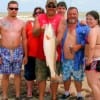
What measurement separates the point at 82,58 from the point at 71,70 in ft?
1.06

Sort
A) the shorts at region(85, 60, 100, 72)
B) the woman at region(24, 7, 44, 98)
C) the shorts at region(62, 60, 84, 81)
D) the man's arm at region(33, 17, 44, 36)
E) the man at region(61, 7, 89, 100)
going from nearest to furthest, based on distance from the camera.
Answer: the shorts at region(85, 60, 100, 72) → the man's arm at region(33, 17, 44, 36) → the man at region(61, 7, 89, 100) → the shorts at region(62, 60, 84, 81) → the woman at region(24, 7, 44, 98)

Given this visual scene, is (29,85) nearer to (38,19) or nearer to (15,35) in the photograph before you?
(15,35)

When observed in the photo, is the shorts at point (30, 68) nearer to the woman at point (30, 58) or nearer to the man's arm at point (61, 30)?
the woman at point (30, 58)

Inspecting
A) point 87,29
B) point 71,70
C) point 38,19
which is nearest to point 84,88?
point 71,70

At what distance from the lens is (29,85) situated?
7.48m

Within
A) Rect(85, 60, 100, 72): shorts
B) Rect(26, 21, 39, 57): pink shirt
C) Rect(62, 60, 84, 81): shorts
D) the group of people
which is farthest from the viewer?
Rect(26, 21, 39, 57): pink shirt

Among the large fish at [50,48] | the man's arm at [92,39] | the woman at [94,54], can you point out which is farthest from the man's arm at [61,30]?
the man's arm at [92,39]

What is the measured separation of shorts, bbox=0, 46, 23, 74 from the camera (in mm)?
7012

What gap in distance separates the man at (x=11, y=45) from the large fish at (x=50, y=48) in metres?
0.95

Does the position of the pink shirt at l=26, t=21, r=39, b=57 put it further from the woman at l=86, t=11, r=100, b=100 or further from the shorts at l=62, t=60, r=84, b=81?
the woman at l=86, t=11, r=100, b=100

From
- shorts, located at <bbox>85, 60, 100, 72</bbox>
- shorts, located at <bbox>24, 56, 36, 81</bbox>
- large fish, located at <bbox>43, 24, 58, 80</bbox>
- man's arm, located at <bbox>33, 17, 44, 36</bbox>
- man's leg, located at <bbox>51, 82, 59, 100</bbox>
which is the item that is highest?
man's arm, located at <bbox>33, 17, 44, 36</bbox>

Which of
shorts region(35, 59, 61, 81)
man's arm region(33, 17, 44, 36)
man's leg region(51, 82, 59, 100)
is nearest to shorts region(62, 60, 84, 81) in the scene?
man's leg region(51, 82, 59, 100)

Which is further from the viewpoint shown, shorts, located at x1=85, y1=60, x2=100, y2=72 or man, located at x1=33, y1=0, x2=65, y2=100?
man, located at x1=33, y1=0, x2=65, y2=100

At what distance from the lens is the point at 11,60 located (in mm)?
7023
